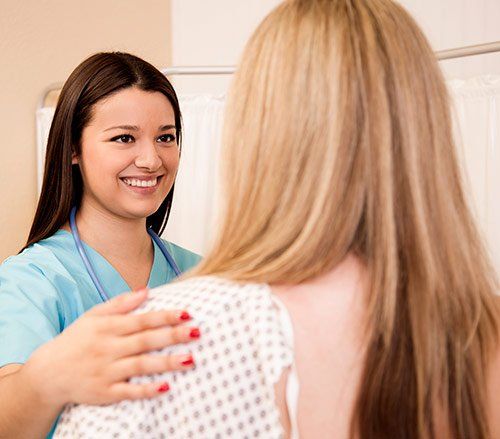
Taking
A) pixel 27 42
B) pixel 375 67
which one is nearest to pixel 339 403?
Result: pixel 375 67

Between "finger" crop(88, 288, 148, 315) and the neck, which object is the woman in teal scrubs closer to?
the neck

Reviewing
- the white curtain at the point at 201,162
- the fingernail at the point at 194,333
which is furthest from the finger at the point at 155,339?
the white curtain at the point at 201,162

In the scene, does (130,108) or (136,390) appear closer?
(136,390)

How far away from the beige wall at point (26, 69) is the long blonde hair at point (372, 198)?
1680mm

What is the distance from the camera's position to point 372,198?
25.2 inches

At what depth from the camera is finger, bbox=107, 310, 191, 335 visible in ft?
2.06

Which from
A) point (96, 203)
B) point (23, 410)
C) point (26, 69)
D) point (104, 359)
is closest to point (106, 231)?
point (96, 203)

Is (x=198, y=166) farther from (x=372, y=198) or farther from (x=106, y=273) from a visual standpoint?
(x=372, y=198)

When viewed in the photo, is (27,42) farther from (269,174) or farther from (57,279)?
(269,174)

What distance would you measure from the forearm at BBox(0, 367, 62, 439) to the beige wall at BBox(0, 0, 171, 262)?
1.38m

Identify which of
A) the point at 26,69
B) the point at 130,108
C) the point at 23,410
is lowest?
the point at 23,410

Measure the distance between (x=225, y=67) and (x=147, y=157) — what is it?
69 centimetres

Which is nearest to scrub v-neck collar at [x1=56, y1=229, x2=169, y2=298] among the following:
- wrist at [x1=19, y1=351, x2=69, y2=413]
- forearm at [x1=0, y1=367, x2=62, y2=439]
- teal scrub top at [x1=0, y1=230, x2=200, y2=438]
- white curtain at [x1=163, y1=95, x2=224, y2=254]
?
teal scrub top at [x1=0, y1=230, x2=200, y2=438]

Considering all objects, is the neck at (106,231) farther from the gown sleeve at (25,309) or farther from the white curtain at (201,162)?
the white curtain at (201,162)
